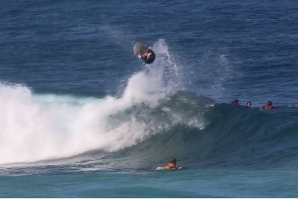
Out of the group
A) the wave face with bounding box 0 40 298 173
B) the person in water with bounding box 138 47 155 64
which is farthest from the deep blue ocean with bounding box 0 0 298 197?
the person in water with bounding box 138 47 155 64

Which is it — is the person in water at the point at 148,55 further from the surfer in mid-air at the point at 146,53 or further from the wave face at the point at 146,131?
the wave face at the point at 146,131

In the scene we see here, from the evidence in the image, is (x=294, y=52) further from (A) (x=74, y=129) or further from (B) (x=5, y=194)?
(B) (x=5, y=194)

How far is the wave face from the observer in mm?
32906

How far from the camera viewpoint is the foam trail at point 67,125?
115ft

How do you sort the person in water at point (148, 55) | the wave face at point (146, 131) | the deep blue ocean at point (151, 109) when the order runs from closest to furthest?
the deep blue ocean at point (151, 109), the person in water at point (148, 55), the wave face at point (146, 131)

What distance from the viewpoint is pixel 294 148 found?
32250 millimetres

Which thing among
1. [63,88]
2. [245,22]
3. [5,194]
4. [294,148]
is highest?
[245,22]

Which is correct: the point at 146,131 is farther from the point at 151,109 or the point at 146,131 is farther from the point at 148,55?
the point at 148,55

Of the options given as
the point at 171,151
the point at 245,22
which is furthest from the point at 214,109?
the point at 245,22

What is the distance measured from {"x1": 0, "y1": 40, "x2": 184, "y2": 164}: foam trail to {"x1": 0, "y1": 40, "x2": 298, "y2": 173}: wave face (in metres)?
0.04

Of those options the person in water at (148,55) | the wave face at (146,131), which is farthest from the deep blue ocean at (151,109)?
the person in water at (148,55)

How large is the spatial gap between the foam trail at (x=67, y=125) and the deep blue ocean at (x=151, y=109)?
0.05 metres

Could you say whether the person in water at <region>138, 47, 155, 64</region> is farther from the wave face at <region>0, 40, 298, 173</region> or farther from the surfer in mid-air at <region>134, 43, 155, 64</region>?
the wave face at <region>0, 40, 298, 173</region>

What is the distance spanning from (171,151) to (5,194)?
1001 cm
